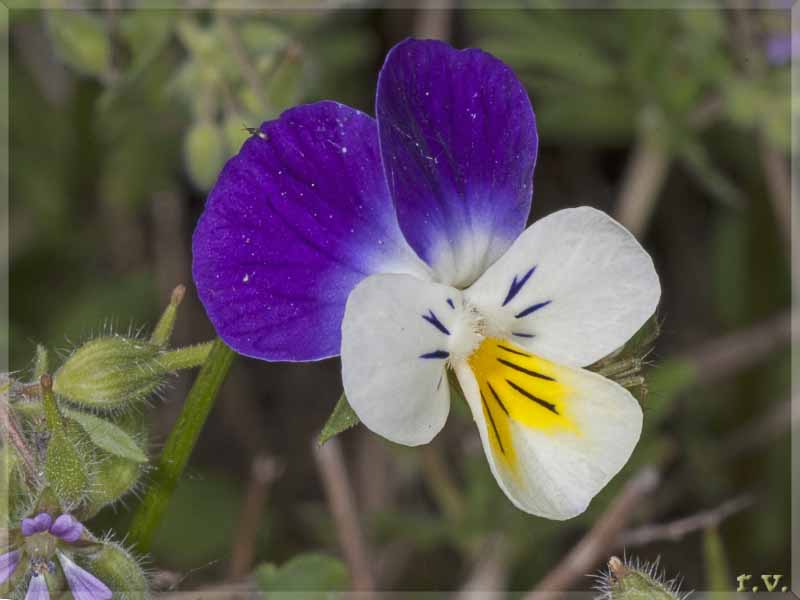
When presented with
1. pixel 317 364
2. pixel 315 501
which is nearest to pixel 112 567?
pixel 315 501

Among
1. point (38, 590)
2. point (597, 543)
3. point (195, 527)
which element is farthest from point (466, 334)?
point (195, 527)

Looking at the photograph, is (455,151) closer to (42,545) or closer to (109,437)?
(109,437)

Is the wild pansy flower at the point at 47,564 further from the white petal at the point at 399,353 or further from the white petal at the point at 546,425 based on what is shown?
the white petal at the point at 546,425

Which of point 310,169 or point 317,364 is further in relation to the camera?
point 317,364

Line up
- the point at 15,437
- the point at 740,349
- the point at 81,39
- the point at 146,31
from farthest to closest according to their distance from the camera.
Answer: the point at 740,349, the point at 146,31, the point at 81,39, the point at 15,437

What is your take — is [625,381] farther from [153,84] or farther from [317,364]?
[317,364]

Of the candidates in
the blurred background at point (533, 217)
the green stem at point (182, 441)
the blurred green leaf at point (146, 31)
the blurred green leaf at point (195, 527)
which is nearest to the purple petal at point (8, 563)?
the green stem at point (182, 441)
